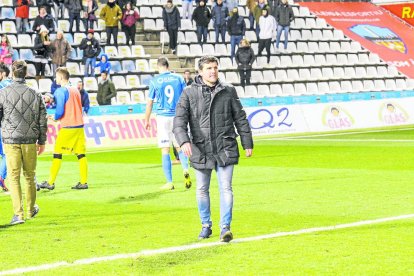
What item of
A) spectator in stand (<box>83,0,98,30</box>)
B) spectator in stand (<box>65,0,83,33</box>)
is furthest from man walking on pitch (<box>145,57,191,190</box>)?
spectator in stand (<box>83,0,98,30</box>)

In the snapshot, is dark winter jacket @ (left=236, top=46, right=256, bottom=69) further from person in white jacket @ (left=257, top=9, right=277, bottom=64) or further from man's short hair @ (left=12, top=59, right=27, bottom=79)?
man's short hair @ (left=12, top=59, right=27, bottom=79)

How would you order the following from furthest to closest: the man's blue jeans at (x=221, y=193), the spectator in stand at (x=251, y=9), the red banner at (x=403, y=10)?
the red banner at (x=403, y=10)
the spectator in stand at (x=251, y=9)
the man's blue jeans at (x=221, y=193)

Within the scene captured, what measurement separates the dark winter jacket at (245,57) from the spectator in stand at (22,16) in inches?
308

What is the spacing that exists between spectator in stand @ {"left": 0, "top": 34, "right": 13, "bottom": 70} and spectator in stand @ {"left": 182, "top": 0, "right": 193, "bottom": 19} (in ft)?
35.7

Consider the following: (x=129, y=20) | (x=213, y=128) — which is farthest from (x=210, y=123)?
(x=129, y=20)

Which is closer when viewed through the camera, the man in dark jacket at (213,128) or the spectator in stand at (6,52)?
the man in dark jacket at (213,128)

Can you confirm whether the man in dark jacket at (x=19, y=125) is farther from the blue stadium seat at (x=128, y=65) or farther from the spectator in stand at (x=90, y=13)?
the blue stadium seat at (x=128, y=65)

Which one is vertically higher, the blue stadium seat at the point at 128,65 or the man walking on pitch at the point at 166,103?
the blue stadium seat at the point at 128,65

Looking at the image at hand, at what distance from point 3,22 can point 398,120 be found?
14505mm

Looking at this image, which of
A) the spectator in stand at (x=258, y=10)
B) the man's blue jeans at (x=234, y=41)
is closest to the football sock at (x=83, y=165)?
the man's blue jeans at (x=234, y=41)

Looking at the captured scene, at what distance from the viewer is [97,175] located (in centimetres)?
1927

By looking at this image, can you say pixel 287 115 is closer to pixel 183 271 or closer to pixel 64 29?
pixel 64 29

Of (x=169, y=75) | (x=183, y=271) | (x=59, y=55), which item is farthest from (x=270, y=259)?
(x=59, y=55)

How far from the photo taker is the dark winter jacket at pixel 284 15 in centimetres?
3825
